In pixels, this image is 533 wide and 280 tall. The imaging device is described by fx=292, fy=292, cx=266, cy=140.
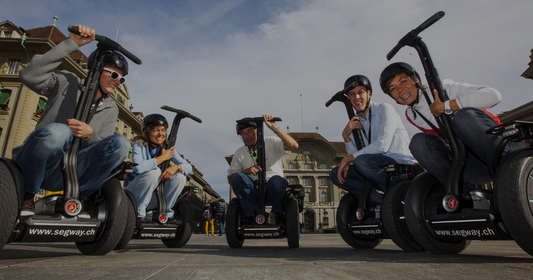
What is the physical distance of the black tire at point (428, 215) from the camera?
2.07 metres

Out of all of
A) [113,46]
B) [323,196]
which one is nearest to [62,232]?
[113,46]

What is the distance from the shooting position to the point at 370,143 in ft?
11.2

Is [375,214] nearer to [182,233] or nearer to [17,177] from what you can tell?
[182,233]

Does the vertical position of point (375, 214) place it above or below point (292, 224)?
above

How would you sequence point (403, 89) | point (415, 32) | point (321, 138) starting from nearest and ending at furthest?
point (415, 32) → point (403, 89) → point (321, 138)

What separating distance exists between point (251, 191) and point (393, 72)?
2043 mm

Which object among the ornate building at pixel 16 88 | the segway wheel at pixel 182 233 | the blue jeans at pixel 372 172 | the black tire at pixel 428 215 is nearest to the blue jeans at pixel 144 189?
the segway wheel at pixel 182 233

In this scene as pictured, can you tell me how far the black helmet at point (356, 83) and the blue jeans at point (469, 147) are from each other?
135 centimetres

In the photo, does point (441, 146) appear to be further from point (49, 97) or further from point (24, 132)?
point (24, 132)

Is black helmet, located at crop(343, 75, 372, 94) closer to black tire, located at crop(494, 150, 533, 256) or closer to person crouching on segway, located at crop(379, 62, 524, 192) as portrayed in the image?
person crouching on segway, located at crop(379, 62, 524, 192)

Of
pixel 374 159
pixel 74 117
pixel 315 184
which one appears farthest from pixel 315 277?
pixel 315 184

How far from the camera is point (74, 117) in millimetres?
2100

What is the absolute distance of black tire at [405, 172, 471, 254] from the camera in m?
2.07

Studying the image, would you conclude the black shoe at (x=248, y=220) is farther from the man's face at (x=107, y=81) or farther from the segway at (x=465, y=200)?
the man's face at (x=107, y=81)
